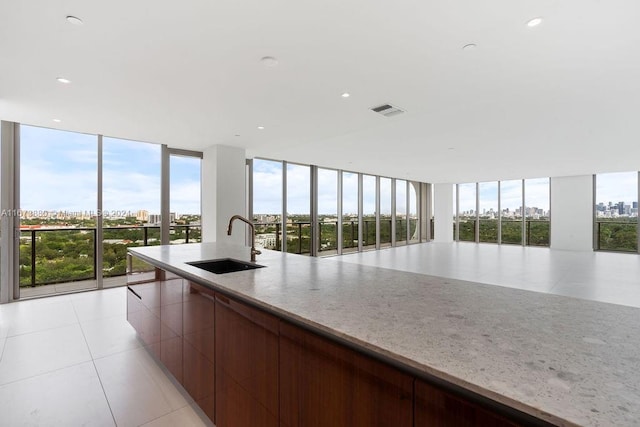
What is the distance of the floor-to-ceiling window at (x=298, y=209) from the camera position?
7708 millimetres

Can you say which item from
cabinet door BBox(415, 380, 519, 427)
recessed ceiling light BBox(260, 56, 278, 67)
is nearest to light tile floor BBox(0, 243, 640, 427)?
cabinet door BBox(415, 380, 519, 427)

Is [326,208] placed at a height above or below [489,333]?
above

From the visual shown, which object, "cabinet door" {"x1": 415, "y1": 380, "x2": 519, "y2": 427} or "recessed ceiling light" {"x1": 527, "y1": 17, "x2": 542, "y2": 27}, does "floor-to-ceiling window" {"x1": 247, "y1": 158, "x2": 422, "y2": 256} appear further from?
"cabinet door" {"x1": 415, "y1": 380, "x2": 519, "y2": 427}

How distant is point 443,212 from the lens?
12.9 meters

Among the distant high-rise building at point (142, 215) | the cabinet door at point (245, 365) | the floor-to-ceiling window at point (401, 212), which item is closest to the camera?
the cabinet door at point (245, 365)

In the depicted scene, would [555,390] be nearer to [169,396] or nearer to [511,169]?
[169,396]

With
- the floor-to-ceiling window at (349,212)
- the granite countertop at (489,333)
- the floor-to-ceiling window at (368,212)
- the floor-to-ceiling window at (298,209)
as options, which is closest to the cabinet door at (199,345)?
the granite countertop at (489,333)

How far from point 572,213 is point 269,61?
38.4 feet

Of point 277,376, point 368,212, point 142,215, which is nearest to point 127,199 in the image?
point 142,215

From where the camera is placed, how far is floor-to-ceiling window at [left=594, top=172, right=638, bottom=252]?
9242mm

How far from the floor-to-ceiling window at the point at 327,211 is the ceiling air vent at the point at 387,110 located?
4.74 m

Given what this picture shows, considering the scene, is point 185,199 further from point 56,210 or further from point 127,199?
point 56,210

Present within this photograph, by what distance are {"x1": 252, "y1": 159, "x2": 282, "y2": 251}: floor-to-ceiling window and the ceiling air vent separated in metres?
3.95

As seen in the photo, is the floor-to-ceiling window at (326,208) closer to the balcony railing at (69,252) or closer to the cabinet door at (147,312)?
the balcony railing at (69,252)
